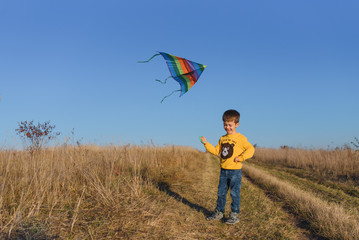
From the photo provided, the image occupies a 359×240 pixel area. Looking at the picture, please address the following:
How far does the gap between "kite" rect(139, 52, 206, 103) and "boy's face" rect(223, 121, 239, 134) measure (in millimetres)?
1338

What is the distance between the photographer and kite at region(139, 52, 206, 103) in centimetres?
494

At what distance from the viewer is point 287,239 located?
3.40 m

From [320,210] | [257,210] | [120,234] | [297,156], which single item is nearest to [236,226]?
[257,210]

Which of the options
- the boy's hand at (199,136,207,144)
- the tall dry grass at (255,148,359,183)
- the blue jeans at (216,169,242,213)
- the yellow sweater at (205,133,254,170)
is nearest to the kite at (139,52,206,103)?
the boy's hand at (199,136,207,144)

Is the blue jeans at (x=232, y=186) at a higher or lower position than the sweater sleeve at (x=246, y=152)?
lower

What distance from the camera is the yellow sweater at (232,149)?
4078mm

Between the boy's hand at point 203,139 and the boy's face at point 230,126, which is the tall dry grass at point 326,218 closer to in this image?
the boy's face at point 230,126

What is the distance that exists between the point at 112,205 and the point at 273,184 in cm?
546

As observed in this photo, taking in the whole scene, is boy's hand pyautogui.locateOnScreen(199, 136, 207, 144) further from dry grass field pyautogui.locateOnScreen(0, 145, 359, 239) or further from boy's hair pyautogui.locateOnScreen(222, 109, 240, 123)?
dry grass field pyautogui.locateOnScreen(0, 145, 359, 239)

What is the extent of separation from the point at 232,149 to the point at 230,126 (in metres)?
0.42

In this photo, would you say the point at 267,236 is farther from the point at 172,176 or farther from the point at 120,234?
the point at 172,176

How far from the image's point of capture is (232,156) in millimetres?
4082

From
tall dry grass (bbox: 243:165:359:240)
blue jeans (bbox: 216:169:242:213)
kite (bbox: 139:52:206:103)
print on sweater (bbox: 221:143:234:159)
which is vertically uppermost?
kite (bbox: 139:52:206:103)

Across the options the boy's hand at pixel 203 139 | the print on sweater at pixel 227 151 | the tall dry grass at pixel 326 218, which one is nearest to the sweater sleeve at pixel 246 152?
the print on sweater at pixel 227 151
